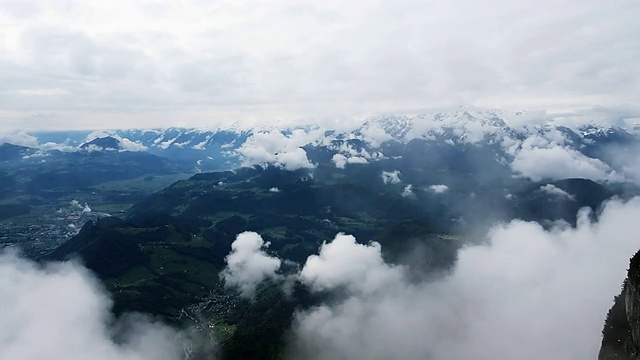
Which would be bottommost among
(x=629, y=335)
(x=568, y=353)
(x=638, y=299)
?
(x=568, y=353)

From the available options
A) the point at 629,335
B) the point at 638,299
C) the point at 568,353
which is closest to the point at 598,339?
the point at 568,353

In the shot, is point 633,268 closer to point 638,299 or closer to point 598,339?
point 638,299

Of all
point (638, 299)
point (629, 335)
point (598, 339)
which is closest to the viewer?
point (638, 299)

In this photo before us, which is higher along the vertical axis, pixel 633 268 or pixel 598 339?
pixel 633 268

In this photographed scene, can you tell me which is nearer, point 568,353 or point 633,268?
point 633,268

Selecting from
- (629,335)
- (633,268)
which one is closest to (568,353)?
(629,335)

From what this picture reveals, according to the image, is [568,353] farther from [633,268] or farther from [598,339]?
[633,268]

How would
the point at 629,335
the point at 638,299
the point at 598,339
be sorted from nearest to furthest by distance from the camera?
the point at 638,299 → the point at 629,335 → the point at 598,339
